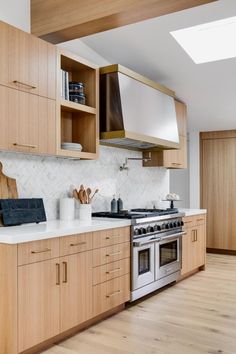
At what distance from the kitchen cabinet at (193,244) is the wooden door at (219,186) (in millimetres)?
1333

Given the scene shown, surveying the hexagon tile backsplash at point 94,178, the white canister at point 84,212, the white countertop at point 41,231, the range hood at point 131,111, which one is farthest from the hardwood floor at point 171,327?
the range hood at point 131,111

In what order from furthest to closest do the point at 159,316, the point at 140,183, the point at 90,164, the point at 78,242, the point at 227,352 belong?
1. the point at 140,183
2. the point at 90,164
3. the point at 159,316
4. the point at 78,242
5. the point at 227,352

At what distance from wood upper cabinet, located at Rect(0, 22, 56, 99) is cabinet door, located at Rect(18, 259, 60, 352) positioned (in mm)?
1401

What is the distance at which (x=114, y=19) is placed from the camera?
10.2ft

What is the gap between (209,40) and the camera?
173 inches

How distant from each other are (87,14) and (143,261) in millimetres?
2460

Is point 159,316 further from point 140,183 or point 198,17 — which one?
point 198,17

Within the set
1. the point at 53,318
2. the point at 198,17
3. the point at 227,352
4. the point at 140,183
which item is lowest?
the point at 227,352

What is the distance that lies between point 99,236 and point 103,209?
1.16 meters

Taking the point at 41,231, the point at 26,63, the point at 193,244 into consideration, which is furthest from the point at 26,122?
the point at 193,244

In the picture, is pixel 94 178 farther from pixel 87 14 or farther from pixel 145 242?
pixel 87 14

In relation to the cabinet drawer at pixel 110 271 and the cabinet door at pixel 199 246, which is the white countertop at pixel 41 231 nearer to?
the cabinet drawer at pixel 110 271

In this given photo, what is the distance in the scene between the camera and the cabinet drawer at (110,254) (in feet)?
10.9

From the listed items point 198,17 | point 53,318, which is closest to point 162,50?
point 198,17
